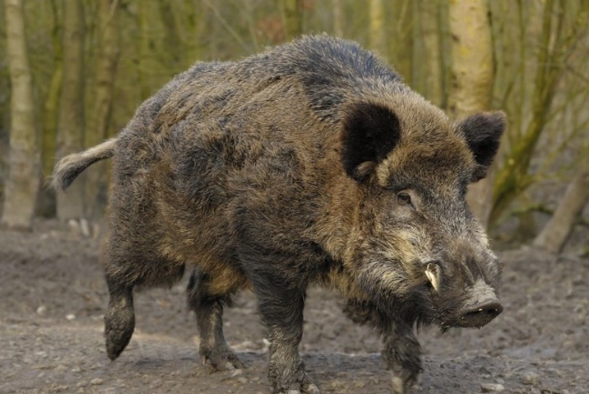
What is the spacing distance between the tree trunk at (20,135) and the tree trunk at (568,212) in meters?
7.28

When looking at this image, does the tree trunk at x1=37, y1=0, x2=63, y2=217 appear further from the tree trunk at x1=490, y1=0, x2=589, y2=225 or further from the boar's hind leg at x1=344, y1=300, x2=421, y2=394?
the boar's hind leg at x1=344, y1=300, x2=421, y2=394

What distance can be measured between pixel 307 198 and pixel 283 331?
788mm

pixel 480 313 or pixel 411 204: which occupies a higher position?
pixel 411 204

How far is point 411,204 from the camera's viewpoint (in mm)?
5402

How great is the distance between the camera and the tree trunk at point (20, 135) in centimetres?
1443

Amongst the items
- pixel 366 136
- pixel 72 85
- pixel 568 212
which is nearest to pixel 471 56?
pixel 366 136

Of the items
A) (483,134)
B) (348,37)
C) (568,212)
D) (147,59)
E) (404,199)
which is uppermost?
(348,37)

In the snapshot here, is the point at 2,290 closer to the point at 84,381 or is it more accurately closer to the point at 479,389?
the point at 84,381

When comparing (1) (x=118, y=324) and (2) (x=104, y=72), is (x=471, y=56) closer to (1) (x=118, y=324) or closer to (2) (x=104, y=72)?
(1) (x=118, y=324)

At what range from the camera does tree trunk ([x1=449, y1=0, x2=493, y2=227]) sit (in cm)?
901

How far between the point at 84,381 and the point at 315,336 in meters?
3.51

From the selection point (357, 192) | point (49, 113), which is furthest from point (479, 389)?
point (49, 113)

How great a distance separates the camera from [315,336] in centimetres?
966

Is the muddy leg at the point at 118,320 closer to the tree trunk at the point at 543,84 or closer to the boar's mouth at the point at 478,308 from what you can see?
the boar's mouth at the point at 478,308
